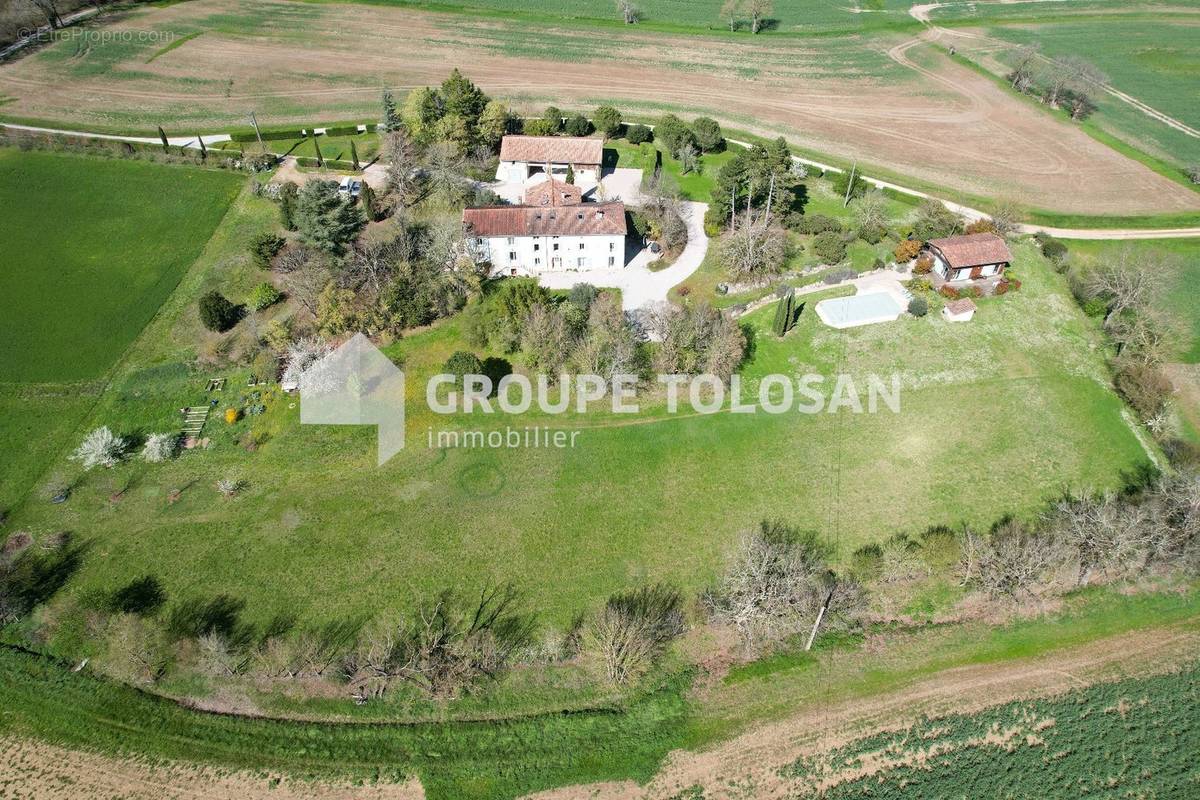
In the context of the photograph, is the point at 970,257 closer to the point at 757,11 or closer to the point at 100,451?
the point at 757,11

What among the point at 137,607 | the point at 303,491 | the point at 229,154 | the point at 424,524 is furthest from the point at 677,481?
the point at 229,154

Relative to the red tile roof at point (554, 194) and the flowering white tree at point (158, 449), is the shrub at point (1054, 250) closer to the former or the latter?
the red tile roof at point (554, 194)

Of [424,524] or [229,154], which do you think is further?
[229,154]

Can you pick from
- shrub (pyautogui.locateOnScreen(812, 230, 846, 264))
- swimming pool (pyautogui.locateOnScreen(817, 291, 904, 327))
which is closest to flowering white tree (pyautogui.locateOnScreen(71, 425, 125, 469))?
swimming pool (pyautogui.locateOnScreen(817, 291, 904, 327))

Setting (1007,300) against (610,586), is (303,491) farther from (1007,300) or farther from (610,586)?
(1007,300)

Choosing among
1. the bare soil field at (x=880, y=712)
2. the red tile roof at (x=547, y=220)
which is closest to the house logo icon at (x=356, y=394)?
the red tile roof at (x=547, y=220)

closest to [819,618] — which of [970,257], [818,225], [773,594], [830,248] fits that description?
[773,594]
